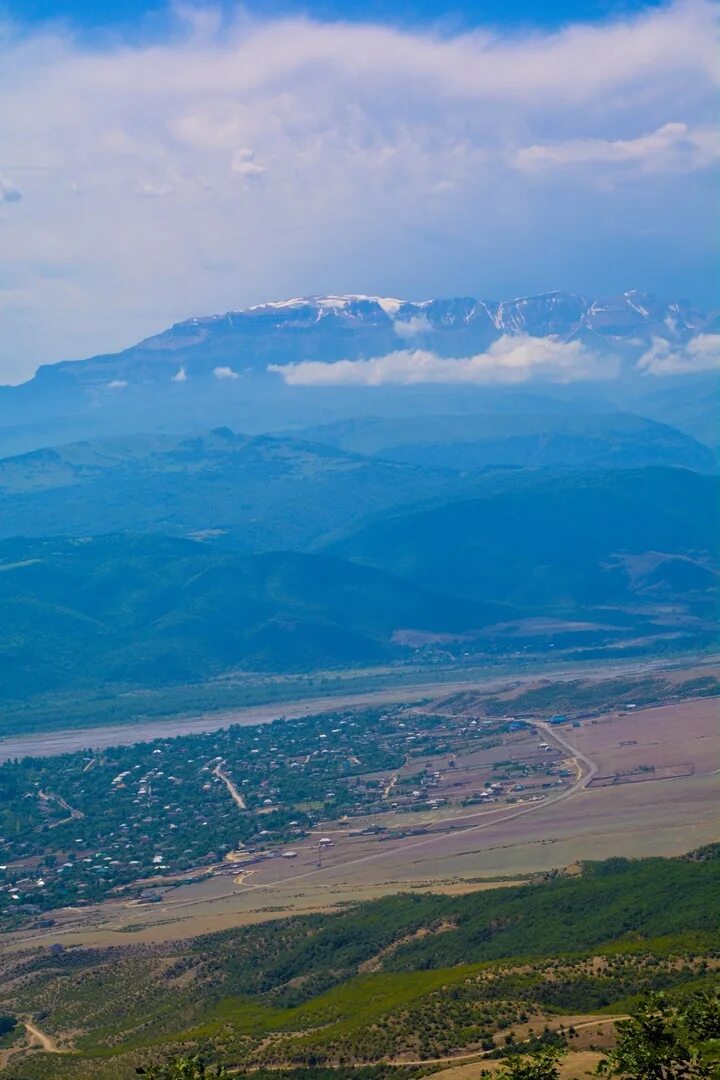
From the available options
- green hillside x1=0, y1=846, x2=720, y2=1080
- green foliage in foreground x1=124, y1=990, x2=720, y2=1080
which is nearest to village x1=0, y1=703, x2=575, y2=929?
green hillside x1=0, y1=846, x2=720, y2=1080

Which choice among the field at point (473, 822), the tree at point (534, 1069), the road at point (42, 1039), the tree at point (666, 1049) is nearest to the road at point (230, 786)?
the field at point (473, 822)

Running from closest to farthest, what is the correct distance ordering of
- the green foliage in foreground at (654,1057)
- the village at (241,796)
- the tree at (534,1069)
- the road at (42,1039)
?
the green foliage in foreground at (654,1057) → the tree at (534,1069) → the road at (42,1039) → the village at (241,796)

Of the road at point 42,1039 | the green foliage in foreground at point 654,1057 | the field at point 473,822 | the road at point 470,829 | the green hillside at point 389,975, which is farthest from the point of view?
the road at point 470,829

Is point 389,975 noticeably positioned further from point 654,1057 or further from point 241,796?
point 241,796

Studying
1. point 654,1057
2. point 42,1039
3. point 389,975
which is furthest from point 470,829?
point 654,1057

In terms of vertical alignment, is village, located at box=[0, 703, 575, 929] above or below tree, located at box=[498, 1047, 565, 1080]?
below

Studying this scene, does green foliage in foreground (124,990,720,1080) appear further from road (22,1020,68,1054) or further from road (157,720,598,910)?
road (157,720,598,910)

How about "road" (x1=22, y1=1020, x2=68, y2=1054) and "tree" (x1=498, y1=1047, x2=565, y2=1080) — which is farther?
"road" (x1=22, y1=1020, x2=68, y2=1054)

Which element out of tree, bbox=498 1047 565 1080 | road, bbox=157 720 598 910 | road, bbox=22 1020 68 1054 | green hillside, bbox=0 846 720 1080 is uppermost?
tree, bbox=498 1047 565 1080

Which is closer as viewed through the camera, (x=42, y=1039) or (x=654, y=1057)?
(x=654, y=1057)

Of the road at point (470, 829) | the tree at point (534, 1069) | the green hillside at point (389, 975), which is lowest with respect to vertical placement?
the road at point (470, 829)

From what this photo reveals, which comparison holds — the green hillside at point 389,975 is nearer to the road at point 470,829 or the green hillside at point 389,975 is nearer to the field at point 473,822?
the field at point 473,822
